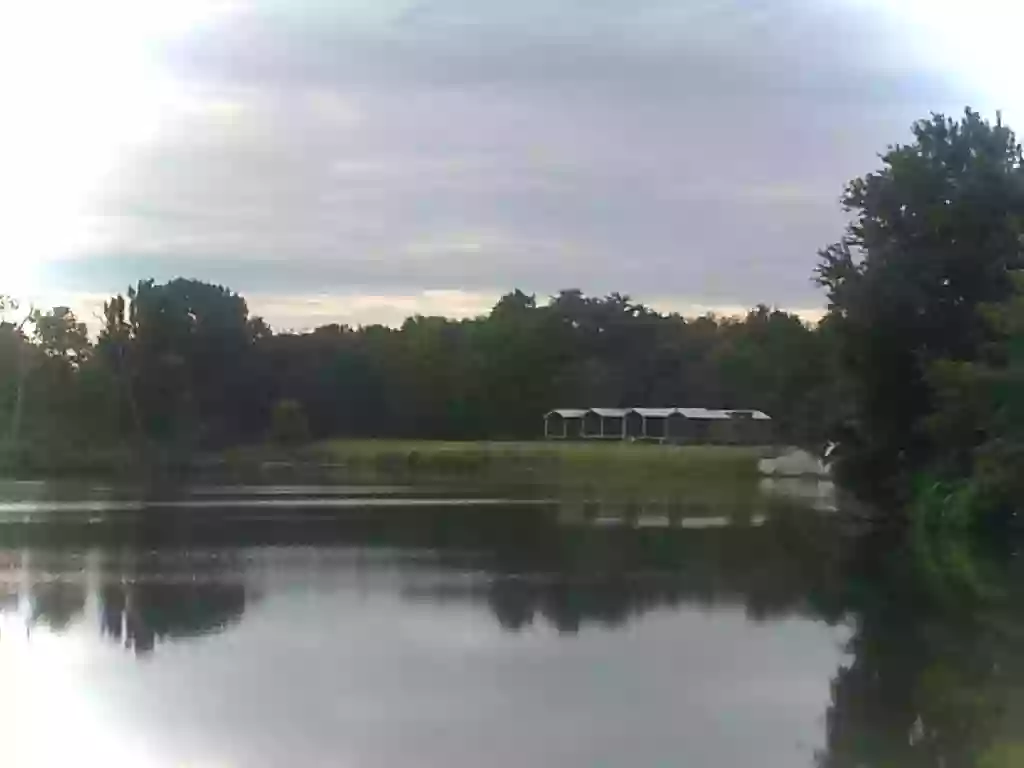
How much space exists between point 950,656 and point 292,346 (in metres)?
74.0

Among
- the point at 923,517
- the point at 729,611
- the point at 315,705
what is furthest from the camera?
the point at 923,517

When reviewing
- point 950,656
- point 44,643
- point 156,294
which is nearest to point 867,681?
point 950,656

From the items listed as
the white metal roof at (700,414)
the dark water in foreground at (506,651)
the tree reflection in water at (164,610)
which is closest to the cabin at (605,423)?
the white metal roof at (700,414)

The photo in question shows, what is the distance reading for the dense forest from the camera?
3497 centimetres

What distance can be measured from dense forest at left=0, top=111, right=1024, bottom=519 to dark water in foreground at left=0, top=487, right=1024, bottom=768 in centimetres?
512

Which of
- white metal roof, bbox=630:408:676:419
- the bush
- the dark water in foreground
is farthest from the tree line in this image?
the dark water in foreground

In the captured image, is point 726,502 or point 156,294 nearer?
point 726,502

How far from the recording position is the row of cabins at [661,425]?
80.9 m

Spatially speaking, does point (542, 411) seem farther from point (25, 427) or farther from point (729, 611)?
point (729, 611)

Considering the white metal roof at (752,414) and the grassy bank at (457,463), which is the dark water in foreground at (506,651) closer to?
the grassy bank at (457,463)

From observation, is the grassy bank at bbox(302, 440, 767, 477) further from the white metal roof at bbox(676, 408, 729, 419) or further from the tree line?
the white metal roof at bbox(676, 408, 729, 419)

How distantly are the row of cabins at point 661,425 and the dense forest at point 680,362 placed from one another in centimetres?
197

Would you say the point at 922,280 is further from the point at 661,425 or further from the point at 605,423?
the point at 605,423

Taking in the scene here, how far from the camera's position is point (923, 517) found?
34.9 metres
